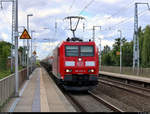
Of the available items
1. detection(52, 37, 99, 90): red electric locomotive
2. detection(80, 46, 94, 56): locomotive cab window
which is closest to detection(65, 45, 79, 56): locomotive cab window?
detection(52, 37, 99, 90): red electric locomotive

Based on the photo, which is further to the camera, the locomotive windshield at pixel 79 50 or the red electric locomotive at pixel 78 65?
the locomotive windshield at pixel 79 50

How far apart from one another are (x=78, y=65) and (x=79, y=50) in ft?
2.90

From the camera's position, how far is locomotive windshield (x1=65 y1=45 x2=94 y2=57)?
15395 millimetres

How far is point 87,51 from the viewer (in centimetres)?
1547

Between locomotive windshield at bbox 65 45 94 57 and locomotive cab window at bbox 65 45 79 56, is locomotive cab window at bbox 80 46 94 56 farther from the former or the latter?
locomotive cab window at bbox 65 45 79 56

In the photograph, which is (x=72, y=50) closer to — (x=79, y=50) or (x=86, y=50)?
(x=79, y=50)

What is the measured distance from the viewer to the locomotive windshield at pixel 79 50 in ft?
50.5

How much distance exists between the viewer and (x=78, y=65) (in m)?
15.1

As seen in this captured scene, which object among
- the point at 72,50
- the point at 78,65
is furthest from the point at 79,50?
the point at 78,65

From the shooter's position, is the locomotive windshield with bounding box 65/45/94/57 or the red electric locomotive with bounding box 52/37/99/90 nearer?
the red electric locomotive with bounding box 52/37/99/90

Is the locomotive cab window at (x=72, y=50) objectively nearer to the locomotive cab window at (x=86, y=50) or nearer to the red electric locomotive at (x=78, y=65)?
the red electric locomotive at (x=78, y=65)

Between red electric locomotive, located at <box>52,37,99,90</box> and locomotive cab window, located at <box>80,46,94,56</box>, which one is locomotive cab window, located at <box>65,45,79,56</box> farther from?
locomotive cab window, located at <box>80,46,94,56</box>

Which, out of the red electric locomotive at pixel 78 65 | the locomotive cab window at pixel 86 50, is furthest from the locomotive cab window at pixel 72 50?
the locomotive cab window at pixel 86 50

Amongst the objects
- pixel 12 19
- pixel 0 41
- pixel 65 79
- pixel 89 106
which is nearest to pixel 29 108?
pixel 89 106
